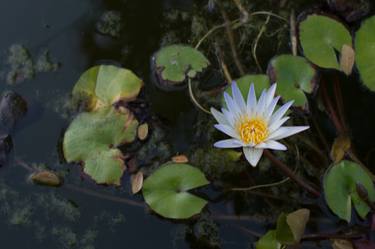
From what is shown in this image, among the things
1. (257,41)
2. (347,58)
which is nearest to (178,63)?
(257,41)

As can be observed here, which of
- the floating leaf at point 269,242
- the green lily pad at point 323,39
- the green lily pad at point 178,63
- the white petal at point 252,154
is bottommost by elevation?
the floating leaf at point 269,242

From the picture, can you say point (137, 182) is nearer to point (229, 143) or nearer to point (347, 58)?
point (229, 143)

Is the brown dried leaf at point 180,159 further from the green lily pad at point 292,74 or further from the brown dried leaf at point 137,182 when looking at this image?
the green lily pad at point 292,74

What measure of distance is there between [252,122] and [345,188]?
46 cm

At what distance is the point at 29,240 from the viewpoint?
7.34ft

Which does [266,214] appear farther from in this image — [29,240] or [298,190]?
[29,240]

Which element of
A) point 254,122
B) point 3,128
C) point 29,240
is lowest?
point 29,240

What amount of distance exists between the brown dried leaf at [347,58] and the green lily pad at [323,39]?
0.08 feet

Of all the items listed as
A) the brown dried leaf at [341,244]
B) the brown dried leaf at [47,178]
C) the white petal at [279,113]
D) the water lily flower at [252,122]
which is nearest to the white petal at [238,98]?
the water lily flower at [252,122]

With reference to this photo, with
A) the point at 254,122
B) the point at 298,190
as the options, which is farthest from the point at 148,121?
the point at 298,190

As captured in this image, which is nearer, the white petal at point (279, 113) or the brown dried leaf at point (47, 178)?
the white petal at point (279, 113)

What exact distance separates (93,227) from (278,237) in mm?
775

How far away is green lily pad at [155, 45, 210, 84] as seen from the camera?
2.49 meters

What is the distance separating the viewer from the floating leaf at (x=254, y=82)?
2344 mm
